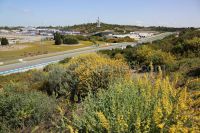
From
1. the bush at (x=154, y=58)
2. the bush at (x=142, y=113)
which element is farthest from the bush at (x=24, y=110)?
the bush at (x=154, y=58)

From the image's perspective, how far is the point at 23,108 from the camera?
782 cm

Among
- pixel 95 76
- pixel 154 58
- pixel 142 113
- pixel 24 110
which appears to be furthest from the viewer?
pixel 154 58

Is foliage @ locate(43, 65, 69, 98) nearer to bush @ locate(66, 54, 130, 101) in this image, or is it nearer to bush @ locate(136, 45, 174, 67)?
bush @ locate(66, 54, 130, 101)

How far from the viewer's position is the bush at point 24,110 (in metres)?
7.57

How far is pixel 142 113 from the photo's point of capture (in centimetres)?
428

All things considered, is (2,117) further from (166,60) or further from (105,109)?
(166,60)

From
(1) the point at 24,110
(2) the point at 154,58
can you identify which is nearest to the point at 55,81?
(1) the point at 24,110

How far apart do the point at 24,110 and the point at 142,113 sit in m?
4.53

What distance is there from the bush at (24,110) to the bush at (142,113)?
256 centimetres

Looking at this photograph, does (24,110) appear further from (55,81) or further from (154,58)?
(154,58)

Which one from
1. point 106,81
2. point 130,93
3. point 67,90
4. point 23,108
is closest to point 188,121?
point 130,93

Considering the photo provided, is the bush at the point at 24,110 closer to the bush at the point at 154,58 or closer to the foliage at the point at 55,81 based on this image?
the foliage at the point at 55,81

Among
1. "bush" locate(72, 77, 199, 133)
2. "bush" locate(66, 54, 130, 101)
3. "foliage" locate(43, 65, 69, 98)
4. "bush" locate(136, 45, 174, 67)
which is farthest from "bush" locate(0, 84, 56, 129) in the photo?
"bush" locate(136, 45, 174, 67)

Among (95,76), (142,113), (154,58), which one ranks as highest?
(142,113)
